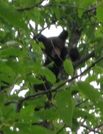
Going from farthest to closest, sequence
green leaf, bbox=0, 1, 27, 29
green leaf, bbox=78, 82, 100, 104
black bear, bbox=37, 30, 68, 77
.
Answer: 1. black bear, bbox=37, 30, 68, 77
2. green leaf, bbox=78, 82, 100, 104
3. green leaf, bbox=0, 1, 27, 29

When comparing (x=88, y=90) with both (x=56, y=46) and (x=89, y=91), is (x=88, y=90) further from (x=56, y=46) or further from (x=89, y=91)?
(x=56, y=46)

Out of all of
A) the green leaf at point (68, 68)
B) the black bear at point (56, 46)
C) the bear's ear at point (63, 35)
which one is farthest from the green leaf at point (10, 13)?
the bear's ear at point (63, 35)

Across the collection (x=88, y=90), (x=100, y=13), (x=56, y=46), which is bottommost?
(x=88, y=90)

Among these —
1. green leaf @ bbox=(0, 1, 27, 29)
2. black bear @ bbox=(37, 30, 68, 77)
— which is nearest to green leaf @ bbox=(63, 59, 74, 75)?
green leaf @ bbox=(0, 1, 27, 29)

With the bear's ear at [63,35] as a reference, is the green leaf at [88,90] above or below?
below

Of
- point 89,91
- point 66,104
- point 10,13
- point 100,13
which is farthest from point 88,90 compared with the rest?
point 10,13

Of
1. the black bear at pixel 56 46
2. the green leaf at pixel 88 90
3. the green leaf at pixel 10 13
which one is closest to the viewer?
the green leaf at pixel 10 13

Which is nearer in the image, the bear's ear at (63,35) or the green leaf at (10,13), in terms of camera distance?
the green leaf at (10,13)

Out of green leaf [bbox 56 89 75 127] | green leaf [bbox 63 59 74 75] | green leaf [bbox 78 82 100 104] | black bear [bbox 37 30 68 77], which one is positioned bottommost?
green leaf [bbox 78 82 100 104]

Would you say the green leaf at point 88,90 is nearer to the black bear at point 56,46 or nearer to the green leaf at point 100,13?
the green leaf at point 100,13

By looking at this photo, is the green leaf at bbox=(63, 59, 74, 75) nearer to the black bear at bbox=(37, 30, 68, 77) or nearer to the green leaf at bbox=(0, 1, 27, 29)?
the green leaf at bbox=(0, 1, 27, 29)

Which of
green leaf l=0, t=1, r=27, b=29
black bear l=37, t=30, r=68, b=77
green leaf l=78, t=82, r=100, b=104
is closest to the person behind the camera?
green leaf l=0, t=1, r=27, b=29

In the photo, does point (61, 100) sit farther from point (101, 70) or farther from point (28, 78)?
point (101, 70)

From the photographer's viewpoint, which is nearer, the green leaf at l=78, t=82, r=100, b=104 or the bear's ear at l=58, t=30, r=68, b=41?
the green leaf at l=78, t=82, r=100, b=104
